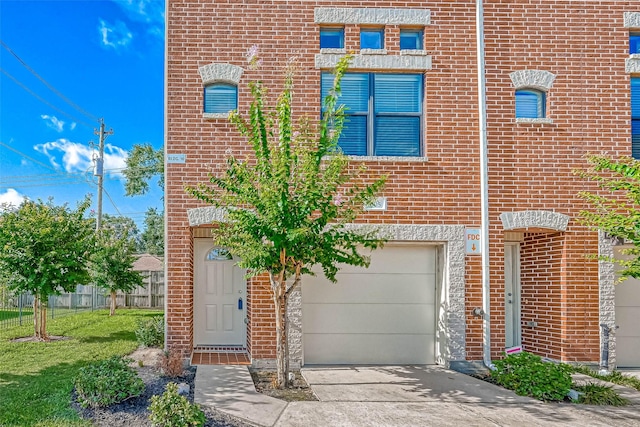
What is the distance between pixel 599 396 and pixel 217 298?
6.68 m

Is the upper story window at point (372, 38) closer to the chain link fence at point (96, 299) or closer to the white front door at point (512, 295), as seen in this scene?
the white front door at point (512, 295)

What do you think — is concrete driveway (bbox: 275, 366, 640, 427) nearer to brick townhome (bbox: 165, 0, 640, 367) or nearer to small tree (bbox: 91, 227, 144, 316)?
brick townhome (bbox: 165, 0, 640, 367)

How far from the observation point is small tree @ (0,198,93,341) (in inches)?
406

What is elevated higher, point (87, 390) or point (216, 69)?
point (216, 69)

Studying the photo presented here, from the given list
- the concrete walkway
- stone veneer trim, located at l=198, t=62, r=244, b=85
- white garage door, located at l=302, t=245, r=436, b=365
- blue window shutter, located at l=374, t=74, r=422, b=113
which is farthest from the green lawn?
blue window shutter, located at l=374, t=74, r=422, b=113

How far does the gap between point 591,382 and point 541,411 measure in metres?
1.69

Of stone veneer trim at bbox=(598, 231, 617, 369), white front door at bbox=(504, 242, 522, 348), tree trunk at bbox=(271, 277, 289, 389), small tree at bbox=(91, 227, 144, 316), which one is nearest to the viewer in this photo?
tree trunk at bbox=(271, 277, 289, 389)

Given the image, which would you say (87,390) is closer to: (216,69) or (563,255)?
(216,69)

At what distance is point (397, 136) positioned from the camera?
830 centimetres

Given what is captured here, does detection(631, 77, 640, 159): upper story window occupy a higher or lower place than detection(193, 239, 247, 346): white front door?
higher

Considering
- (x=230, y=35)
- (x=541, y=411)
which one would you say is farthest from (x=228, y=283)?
(x=541, y=411)

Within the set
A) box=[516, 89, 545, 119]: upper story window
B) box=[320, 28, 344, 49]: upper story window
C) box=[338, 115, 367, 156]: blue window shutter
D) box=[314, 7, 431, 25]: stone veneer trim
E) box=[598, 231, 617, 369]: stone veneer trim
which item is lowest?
box=[598, 231, 617, 369]: stone veneer trim

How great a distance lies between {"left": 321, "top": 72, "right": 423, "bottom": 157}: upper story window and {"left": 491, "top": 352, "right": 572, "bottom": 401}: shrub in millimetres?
3790

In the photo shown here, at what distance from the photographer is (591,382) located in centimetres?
679
